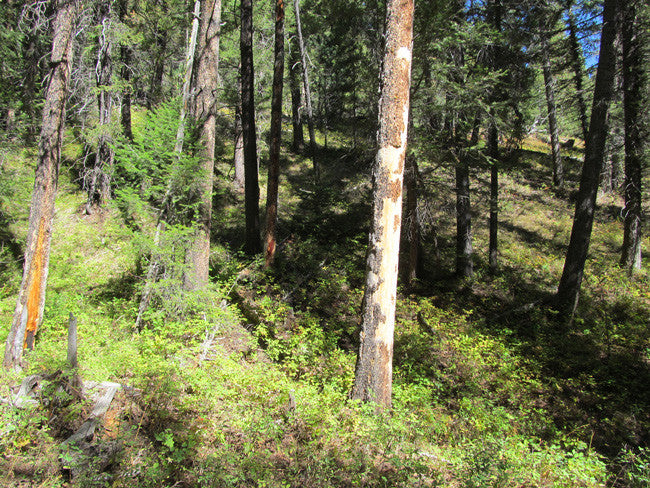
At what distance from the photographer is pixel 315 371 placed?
20.7ft

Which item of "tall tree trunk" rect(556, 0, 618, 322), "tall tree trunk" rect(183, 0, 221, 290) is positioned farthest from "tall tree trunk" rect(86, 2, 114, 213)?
"tall tree trunk" rect(556, 0, 618, 322)

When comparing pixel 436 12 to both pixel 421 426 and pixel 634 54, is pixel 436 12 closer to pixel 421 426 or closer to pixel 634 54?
pixel 634 54

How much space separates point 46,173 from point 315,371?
6544mm

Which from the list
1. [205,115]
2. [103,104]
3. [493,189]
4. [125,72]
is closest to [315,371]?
[205,115]

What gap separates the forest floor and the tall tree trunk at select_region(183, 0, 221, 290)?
810 millimetres

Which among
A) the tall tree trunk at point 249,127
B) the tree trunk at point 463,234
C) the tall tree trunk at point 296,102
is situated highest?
the tall tree trunk at point 296,102

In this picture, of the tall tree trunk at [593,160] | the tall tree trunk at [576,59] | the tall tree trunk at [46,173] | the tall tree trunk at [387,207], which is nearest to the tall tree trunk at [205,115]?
the tall tree trunk at [46,173]

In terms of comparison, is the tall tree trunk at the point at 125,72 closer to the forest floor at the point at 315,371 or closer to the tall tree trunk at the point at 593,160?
the forest floor at the point at 315,371

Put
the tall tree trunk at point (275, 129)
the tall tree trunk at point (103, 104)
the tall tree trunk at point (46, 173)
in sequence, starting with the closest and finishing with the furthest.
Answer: the tall tree trunk at point (46, 173)
the tall tree trunk at point (275, 129)
the tall tree trunk at point (103, 104)

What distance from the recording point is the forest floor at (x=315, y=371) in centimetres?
384

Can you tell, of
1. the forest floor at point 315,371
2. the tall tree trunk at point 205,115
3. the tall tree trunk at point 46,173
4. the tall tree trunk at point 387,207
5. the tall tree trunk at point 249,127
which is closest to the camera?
the forest floor at point 315,371

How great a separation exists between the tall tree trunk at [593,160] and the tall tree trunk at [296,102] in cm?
1669

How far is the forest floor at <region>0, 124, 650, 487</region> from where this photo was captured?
12.6 ft

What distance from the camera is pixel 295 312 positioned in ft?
29.2
